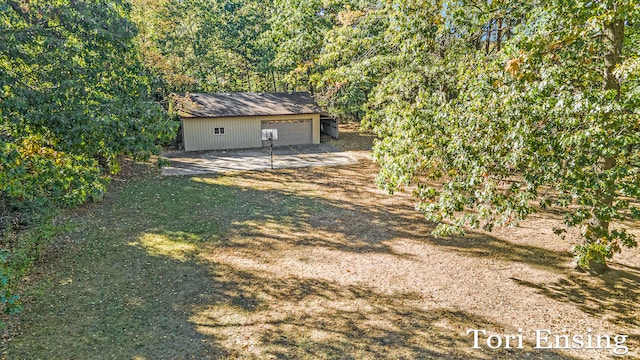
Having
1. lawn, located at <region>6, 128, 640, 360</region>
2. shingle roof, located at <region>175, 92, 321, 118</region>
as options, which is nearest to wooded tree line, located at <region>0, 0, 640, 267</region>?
lawn, located at <region>6, 128, 640, 360</region>

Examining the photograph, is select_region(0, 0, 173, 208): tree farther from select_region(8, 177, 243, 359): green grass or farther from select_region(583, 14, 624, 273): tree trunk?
select_region(583, 14, 624, 273): tree trunk

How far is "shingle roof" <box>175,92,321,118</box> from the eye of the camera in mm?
22219

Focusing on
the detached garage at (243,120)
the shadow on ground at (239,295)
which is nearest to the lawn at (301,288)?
the shadow on ground at (239,295)

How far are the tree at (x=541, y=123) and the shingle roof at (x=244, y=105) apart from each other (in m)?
16.0

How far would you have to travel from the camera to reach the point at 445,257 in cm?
1002

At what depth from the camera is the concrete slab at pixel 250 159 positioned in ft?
62.0

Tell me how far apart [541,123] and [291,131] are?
18990 mm

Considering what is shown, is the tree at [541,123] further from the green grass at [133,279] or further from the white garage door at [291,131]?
the white garage door at [291,131]

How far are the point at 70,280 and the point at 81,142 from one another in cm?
358

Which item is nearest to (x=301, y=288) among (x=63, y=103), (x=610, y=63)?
(x=63, y=103)

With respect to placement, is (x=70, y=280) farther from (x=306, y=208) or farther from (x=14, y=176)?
(x=306, y=208)

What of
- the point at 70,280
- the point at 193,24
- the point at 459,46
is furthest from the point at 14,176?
the point at 193,24

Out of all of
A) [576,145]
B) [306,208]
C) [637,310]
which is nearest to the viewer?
[576,145]

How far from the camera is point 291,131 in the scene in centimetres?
2453
